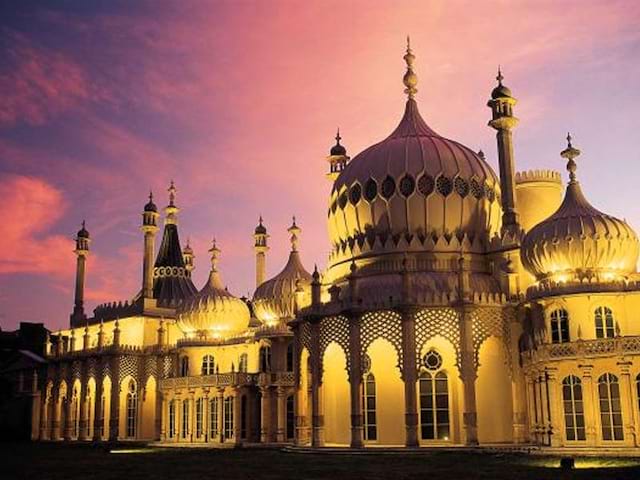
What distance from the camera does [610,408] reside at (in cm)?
2867

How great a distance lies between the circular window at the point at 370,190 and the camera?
38781mm

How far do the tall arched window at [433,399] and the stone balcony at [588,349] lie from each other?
479 cm

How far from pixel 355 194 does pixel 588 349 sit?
581 inches

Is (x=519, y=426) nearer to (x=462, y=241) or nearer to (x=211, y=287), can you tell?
(x=462, y=241)

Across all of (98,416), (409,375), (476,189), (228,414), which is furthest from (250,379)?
(476,189)

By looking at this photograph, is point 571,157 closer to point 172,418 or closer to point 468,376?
point 468,376

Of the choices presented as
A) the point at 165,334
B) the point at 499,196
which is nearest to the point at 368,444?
the point at 499,196

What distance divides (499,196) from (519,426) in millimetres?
12184

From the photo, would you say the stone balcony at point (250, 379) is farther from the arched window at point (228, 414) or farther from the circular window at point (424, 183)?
the circular window at point (424, 183)

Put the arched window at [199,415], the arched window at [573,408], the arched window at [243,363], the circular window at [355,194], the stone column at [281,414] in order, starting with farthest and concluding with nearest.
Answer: the arched window at [243,363] → the arched window at [199,415] → the stone column at [281,414] → the circular window at [355,194] → the arched window at [573,408]

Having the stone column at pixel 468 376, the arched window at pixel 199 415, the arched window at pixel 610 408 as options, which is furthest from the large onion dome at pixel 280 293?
the arched window at pixel 610 408

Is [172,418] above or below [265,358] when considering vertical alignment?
below

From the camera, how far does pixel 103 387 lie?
55.1 meters

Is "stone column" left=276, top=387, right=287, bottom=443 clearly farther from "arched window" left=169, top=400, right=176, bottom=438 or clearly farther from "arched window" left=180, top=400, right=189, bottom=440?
"arched window" left=169, top=400, right=176, bottom=438
